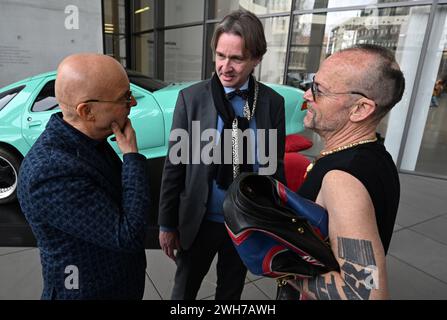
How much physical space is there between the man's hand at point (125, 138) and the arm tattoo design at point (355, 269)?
823 mm

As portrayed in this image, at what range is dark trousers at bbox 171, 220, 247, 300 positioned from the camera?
1.72 metres

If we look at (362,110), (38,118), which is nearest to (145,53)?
(38,118)

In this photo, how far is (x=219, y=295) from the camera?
6.28 feet

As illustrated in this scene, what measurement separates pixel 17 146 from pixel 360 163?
4.34 meters

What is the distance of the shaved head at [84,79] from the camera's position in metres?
1.02

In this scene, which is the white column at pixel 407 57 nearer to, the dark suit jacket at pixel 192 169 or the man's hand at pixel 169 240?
the dark suit jacket at pixel 192 169

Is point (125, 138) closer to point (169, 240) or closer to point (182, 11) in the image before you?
point (169, 240)

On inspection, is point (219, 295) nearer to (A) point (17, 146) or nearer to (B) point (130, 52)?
(A) point (17, 146)

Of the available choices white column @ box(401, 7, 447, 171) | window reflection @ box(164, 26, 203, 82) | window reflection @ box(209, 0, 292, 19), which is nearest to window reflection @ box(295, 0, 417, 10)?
window reflection @ box(209, 0, 292, 19)

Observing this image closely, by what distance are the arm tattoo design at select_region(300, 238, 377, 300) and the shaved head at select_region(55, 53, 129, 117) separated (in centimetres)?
91

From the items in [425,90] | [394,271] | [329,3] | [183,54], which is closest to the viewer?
[394,271]

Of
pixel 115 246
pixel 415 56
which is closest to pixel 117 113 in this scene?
pixel 115 246

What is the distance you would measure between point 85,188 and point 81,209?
71 millimetres

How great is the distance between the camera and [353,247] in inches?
32.8
